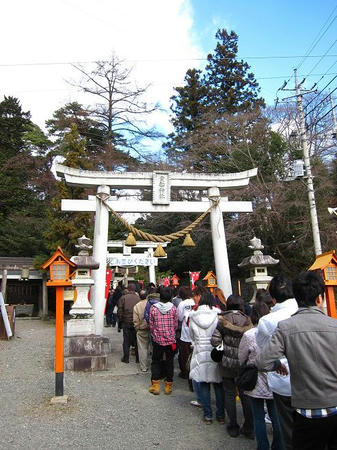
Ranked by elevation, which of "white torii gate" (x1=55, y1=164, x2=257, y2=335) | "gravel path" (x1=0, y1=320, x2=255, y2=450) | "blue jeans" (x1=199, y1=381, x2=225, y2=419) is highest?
"white torii gate" (x1=55, y1=164, x2=257, y2=335)

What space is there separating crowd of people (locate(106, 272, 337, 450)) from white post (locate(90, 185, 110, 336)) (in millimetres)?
1536

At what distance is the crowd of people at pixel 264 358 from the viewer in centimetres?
227

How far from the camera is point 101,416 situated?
4.96 meters

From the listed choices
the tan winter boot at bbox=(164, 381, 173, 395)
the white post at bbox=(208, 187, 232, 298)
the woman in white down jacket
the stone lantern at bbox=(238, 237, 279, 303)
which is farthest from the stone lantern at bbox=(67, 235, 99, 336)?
the stone lantern at bbox=(238, 237, 279, 303)

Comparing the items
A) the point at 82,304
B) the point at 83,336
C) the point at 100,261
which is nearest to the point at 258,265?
the point at 100,261

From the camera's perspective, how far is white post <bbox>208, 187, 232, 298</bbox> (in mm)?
9375

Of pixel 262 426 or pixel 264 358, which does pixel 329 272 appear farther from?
pixel 264 358

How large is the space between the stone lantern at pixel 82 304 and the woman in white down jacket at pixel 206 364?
12.3 feet

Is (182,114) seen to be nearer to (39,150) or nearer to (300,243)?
(39,150)

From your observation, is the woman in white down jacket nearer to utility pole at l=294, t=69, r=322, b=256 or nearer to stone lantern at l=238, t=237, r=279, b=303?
stone lantern at l=238, t=237, r=279, b=303

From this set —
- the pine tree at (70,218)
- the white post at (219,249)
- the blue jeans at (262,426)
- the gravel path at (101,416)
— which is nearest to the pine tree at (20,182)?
the pine tree at (70,218)

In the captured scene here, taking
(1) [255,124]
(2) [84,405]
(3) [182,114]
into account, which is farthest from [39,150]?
(2) [84,405]

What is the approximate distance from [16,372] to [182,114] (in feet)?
77.0

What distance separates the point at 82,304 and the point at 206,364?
423cm
